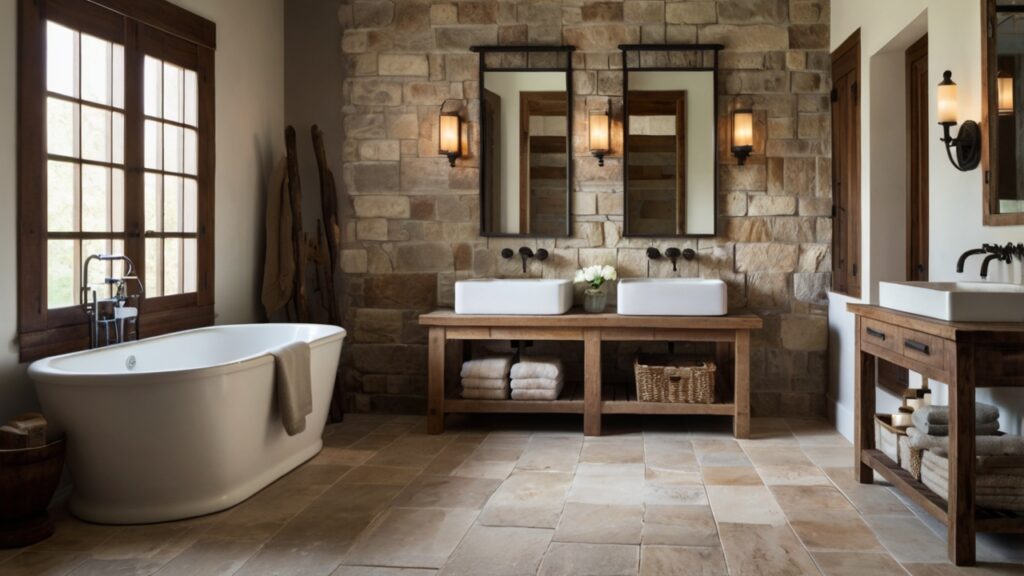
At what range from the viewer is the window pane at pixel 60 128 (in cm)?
356

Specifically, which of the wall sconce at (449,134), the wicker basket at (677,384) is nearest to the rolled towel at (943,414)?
the wicker basket at (677,384)

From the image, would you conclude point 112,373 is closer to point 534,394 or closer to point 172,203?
point 172,203

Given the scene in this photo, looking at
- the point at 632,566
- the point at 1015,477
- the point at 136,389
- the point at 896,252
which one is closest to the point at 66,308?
the point at 136,389

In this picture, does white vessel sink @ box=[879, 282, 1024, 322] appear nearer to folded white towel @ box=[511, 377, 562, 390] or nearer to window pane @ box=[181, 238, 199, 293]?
folded white towel @ box=[511, 377, 562, 390]

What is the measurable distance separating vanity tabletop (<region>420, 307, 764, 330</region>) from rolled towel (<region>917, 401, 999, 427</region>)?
147cm

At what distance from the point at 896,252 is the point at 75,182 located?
4.00m

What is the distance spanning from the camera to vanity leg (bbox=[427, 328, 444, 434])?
4.89 m

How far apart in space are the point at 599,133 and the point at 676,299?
3.94 ft

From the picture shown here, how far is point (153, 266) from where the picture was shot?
4.30 meters

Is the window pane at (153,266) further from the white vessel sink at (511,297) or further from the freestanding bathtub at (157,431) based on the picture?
the white vessel sink at (511,297)

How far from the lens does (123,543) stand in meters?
3.07

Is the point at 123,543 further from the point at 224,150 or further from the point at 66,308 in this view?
the point at 224,150

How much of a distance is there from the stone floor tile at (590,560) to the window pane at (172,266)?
102 inches

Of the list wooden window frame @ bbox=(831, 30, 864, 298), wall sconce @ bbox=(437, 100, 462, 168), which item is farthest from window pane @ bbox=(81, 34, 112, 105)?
wooden window frame @ bbox=(831, 30, 864, 298)
